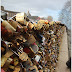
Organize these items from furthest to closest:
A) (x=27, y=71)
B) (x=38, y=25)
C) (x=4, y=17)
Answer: (x=38, y=25)
(x=27, y=71)
(x=4, y=17)

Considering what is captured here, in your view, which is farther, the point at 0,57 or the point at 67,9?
the point at 67,9

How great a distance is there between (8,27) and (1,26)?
0.06m

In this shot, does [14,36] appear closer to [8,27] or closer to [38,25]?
[8,27]

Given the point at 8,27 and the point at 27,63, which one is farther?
the point at 27,63

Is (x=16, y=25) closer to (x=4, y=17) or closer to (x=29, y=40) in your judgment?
(x=4, y=17)

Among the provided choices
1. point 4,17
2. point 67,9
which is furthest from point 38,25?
point 67,9

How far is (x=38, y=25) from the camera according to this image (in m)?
1.52

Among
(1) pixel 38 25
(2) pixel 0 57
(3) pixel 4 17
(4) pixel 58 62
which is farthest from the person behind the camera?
(4) pixel 58 62

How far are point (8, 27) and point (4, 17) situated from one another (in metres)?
0.12

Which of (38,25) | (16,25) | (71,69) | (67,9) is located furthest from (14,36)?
(67,9)

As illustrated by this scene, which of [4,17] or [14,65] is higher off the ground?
[4,17]

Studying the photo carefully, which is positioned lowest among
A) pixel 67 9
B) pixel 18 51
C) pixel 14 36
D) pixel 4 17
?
pixel 18 51

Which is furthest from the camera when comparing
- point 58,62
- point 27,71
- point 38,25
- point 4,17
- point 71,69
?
point 58,62

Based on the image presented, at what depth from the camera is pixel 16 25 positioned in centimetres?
95
